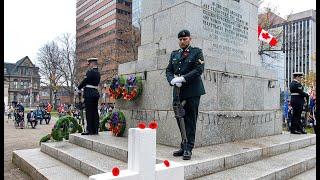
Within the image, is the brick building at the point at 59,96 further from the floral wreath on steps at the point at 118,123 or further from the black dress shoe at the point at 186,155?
the black dress shoe at the point at 186,155

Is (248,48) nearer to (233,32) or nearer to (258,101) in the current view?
(233,32)

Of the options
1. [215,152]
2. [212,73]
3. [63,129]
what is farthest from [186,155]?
[63,129]

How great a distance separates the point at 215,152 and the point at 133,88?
7.62ft

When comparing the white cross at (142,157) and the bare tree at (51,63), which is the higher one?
the bare tree at (51,63)

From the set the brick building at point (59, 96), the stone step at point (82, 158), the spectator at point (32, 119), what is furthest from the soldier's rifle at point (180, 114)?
the brick building at point (59, 96)

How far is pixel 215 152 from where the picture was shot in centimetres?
506

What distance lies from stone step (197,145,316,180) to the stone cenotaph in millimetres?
985

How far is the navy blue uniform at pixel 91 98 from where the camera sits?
289 inches

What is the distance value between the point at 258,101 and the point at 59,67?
30551mm

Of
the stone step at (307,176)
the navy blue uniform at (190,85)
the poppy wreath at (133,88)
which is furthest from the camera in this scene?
the poppy wreath at (133,88)

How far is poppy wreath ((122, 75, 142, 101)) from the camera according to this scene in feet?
21.2

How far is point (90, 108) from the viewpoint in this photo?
7.51 m

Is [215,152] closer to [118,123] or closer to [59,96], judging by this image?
[118,123]

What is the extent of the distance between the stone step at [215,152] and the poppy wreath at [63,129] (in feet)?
1.97
